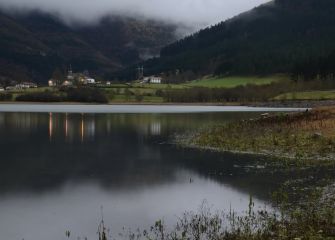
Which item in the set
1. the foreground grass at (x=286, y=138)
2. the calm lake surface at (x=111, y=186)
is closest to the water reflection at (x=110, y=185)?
the calm lake surface at (x=111, y=186)

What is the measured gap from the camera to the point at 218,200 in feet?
99.1

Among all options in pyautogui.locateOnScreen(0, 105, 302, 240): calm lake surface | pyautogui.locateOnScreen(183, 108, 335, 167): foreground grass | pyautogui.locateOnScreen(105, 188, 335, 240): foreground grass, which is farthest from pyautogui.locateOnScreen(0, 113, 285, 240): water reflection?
pyautogui.locateOnScreen(183, 108, 335, 167): foreground grass

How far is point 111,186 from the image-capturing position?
3434cm

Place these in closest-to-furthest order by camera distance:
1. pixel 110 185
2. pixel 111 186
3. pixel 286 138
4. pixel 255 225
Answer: pixel 255 225 → pixel 111 186 → pixel 110 185 → pixel 286 138

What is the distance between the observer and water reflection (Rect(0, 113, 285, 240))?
25656 millimetres

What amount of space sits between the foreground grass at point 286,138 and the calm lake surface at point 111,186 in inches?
163

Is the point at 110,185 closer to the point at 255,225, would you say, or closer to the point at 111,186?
the point at 111,186

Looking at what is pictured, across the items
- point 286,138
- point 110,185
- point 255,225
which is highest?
point 286,138

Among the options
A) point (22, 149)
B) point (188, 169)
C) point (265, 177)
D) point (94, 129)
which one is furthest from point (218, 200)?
point (94, 129)

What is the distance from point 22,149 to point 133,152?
12366 millimetres

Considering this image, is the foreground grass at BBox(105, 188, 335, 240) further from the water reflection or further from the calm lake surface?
the water reflection

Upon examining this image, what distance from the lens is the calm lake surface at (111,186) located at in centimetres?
2542

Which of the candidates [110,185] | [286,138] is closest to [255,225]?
[110,185]

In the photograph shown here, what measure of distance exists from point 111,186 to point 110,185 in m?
0.39
